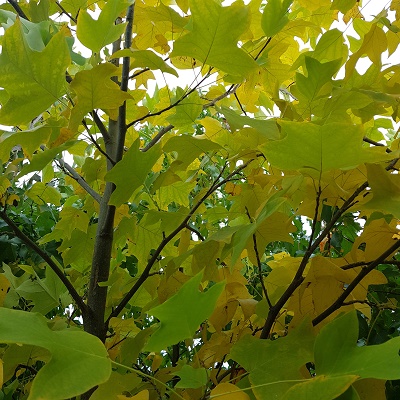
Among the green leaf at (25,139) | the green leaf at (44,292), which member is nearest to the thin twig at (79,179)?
the green leaf at (44,292)

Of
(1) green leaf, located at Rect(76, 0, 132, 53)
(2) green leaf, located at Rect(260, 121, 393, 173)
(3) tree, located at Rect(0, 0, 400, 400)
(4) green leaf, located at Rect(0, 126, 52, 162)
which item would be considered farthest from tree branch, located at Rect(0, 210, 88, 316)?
(2) green leaf, located at Rect(260, 121, 393, 173)

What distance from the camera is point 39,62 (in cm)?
53

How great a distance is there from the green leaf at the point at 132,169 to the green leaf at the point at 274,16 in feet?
0.74

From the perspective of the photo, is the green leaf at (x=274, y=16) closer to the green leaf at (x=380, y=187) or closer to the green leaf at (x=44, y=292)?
the green leaf at (x=380, y=187)

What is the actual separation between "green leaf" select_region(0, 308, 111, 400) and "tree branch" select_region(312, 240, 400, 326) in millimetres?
269

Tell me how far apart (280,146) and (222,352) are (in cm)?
31

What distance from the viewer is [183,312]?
367 mm

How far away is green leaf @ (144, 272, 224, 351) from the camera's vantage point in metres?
0.36

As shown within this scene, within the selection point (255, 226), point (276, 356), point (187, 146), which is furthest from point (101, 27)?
point (276, 356)

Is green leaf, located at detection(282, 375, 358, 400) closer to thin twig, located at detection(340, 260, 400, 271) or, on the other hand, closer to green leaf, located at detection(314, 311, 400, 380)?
green leaf, located at detection(314, 311, 400, 380)

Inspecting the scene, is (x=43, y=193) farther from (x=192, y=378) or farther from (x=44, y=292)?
(x=192, y=378)

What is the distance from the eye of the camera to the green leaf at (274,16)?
64cm

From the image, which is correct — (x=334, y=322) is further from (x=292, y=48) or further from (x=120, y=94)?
(x=292, y=48)

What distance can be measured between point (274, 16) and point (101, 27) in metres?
0.22
